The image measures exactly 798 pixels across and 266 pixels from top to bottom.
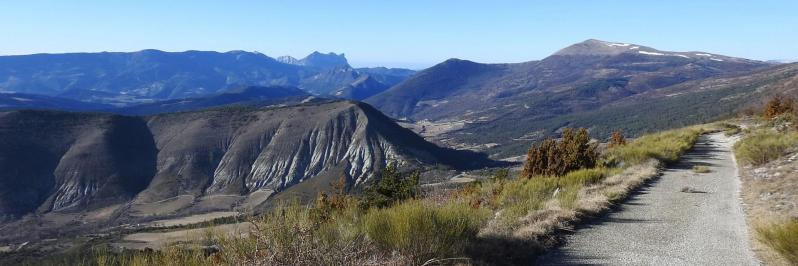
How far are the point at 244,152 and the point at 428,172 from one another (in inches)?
2618

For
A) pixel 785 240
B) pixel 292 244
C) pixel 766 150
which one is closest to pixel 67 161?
pixel 766 150

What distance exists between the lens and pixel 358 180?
158500 mm

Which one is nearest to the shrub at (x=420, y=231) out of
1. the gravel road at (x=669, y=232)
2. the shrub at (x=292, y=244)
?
the shrub at (x=292, y=244)

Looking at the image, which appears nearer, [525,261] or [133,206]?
[525,261]

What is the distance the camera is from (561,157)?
69.1 feet

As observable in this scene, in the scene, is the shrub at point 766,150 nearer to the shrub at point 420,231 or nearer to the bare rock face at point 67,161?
the shrub at point 420,231

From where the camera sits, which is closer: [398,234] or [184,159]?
[398,234]

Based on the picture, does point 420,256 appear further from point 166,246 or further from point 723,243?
point 723,243

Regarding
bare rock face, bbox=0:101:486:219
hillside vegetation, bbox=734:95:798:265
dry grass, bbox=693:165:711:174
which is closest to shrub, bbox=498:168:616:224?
dry grass, bbox=693:165:711:174

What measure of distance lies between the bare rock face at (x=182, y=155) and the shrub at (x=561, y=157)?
127369mm

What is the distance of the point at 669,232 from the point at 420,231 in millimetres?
5561

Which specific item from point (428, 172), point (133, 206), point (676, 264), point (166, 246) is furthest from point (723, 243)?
point (133, 206)

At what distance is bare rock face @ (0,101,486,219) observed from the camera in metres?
156

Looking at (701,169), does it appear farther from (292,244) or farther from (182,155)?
(182,155)
